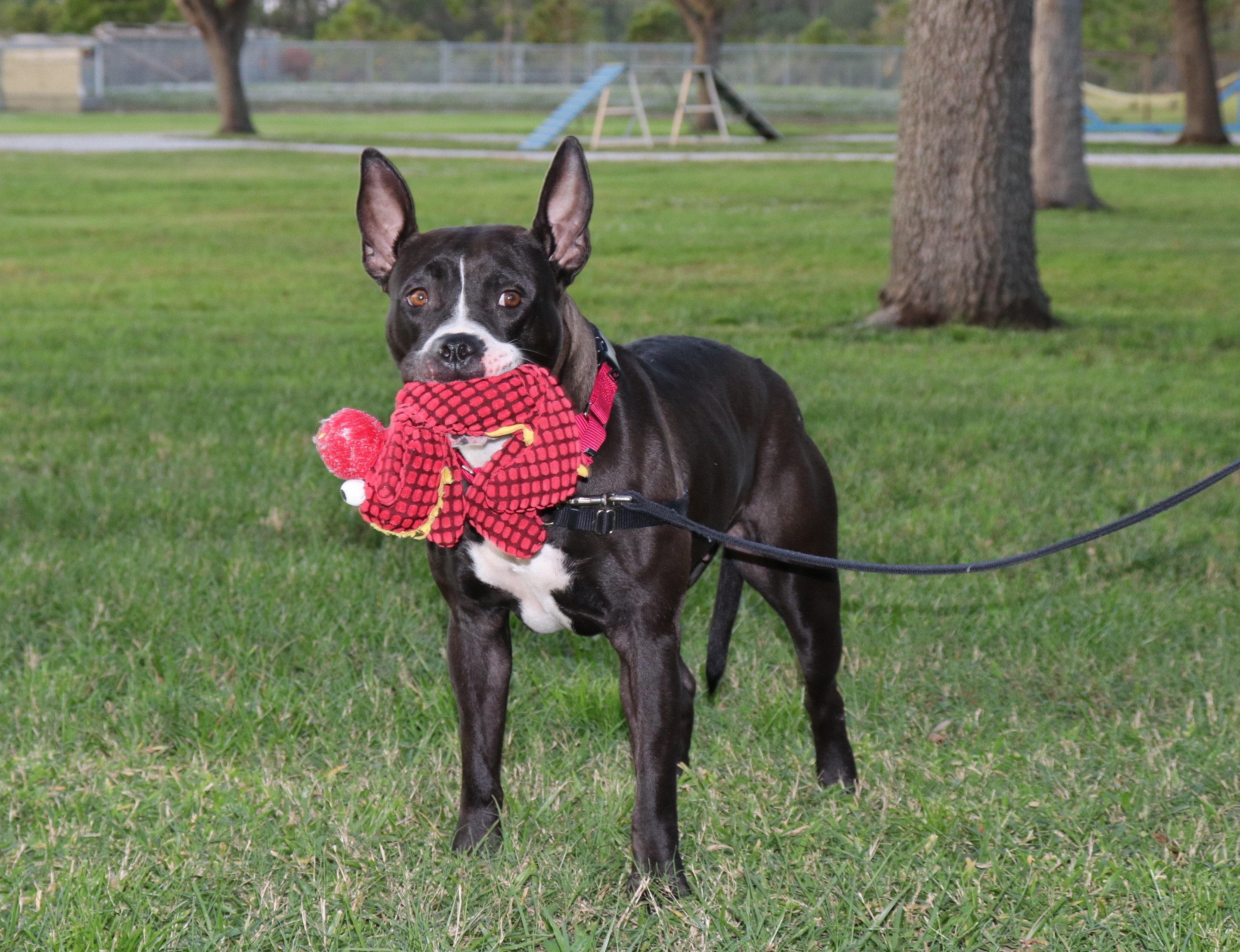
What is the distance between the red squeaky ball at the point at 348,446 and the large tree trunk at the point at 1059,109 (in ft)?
53.1

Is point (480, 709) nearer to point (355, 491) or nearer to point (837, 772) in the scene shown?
point (355, 491)

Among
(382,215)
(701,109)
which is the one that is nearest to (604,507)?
(382,215)

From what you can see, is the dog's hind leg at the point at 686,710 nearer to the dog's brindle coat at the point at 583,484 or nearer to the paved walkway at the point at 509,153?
the dog's brindle coat at the point at 583,484

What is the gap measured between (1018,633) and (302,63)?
63376 mm

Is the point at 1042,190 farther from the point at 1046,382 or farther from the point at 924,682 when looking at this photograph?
the point at 924,682

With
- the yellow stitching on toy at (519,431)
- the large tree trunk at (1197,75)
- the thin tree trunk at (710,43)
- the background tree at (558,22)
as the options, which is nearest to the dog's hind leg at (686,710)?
the yellow stitching on toy at (519,431)

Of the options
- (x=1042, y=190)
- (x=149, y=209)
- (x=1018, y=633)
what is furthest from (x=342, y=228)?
(x=1018, y=633)

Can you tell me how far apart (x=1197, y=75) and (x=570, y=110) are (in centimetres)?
1503

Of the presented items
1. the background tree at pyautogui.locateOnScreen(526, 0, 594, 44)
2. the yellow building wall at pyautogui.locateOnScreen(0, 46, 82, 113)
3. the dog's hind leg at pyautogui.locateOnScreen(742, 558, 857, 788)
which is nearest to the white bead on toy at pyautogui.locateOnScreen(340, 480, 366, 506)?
the dog's hind leg at pyautogui.locateOnScreen(742, 558, 857, 788)

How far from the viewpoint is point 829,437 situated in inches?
293

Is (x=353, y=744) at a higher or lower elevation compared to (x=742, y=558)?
lower

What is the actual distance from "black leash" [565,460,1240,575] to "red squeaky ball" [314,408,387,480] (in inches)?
17.2

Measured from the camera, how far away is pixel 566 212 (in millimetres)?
3432

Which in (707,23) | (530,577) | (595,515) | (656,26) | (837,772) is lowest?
(837,772)
